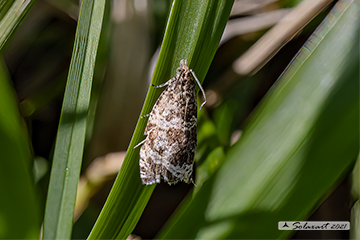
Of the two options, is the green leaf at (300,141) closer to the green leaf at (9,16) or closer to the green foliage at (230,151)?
the green foliage at (230,151)

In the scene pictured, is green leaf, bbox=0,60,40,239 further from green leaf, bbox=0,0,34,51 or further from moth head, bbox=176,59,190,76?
moth head, bbox=176,59,190,76

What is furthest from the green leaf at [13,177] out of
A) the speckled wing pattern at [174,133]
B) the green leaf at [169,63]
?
the speckled wing pattern at [174,133]

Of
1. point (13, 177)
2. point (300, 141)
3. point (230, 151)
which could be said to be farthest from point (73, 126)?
point (300, 141)

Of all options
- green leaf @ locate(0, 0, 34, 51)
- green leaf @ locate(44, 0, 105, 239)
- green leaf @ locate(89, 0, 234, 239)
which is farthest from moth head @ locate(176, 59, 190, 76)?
green leaf @ locate(0, 0, 34, 51)

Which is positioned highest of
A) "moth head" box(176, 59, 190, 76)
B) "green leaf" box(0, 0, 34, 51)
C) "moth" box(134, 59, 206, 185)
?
"green leaf" box(0, 0, 34, 51)

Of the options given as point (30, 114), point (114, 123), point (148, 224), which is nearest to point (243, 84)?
point (114, 123)

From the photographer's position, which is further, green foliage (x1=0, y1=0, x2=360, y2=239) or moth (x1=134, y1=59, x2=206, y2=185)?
moth (x1=134, y1=59, x2=206, y2=185)
